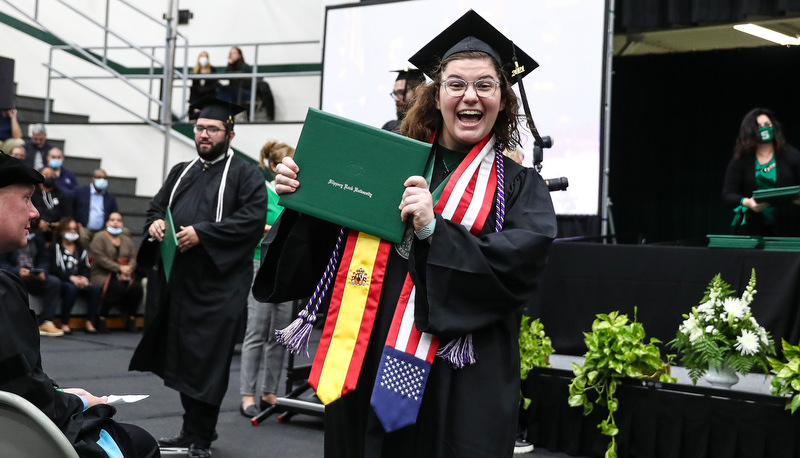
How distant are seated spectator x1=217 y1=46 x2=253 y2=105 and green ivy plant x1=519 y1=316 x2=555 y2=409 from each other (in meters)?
8.09

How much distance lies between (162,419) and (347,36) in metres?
5.29

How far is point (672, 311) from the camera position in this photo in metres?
5.20

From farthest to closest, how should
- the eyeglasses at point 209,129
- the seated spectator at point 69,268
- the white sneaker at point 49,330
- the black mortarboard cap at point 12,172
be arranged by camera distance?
the seated spectator at point 69,268, the white sneaker at point 49,330, the eyeglasses at point 209,129, the black mortarboard cap at point 12,172

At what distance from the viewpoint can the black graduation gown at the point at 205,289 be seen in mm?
4566

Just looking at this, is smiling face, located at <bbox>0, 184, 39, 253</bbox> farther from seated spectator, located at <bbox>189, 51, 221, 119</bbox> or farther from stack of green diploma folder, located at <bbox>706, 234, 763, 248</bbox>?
seated spectator, located at <bbox>189, 51, 221, 119</bbox>

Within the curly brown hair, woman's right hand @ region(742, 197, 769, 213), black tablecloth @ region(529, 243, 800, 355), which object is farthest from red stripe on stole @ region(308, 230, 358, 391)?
woman's right hand @ region(742, 197, 769, 213)

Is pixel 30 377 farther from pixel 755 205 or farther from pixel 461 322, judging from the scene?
pixel 755 205

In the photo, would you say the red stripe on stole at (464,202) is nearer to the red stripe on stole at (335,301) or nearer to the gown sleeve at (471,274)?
the gown sleeve at (471,274)

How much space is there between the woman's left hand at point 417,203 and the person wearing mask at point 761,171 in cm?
478

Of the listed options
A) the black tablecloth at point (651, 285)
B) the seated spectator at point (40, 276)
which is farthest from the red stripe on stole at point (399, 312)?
the seated spectator at point (40, 276)

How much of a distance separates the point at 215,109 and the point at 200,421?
1706 mm

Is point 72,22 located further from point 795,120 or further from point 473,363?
point 473,363

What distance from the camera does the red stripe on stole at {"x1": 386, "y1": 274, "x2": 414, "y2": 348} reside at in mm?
2105

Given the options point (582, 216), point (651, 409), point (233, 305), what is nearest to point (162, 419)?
point (233, 305)
